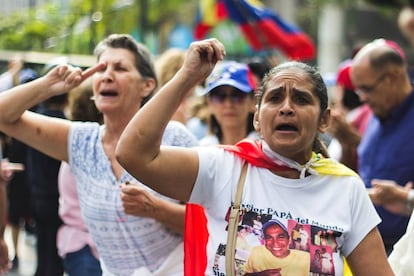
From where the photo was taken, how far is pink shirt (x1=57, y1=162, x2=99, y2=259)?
20.2 feet

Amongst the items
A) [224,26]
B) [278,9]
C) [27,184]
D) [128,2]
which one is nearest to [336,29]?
[278,9]

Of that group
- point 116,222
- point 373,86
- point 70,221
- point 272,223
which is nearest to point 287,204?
point 272,223

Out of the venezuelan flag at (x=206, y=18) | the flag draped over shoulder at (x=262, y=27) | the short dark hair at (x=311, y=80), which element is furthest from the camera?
the venezuelan flag at (x=206, y=18)

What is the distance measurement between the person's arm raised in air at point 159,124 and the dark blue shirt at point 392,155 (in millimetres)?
2722

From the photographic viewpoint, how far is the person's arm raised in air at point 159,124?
3633 millimetres

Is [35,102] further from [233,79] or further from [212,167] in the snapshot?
[233,79]

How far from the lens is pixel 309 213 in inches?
146

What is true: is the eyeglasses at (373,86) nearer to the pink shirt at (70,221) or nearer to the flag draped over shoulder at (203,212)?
the pink shirt at (70,221)

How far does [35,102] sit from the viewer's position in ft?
15.7

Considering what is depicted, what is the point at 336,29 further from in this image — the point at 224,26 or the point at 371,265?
the point at 371,265

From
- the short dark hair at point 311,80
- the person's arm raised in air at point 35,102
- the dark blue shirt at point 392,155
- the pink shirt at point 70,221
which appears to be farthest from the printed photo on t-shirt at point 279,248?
the pink shirt at point 70,221

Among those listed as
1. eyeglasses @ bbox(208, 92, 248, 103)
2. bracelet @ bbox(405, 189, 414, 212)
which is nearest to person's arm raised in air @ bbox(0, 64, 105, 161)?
eyeglasses @ bbox(208, 92, 248, 103)

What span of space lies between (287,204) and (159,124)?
1.95 feet

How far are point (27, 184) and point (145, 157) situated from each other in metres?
6.86
